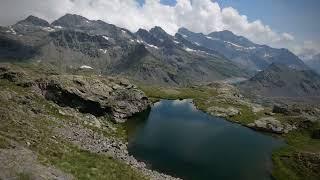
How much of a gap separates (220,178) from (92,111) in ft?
174

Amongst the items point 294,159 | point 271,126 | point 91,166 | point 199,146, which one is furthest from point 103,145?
point 271,126

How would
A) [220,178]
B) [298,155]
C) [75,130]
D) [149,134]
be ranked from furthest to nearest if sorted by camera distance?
[149,134] < [298,155] < [75,130] < [220,178]

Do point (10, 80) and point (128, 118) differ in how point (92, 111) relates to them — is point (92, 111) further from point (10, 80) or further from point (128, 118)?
point (10, 80)

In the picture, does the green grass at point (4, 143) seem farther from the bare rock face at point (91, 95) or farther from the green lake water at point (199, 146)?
the bare rock face at point (91, 95)

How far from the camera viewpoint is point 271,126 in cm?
13950

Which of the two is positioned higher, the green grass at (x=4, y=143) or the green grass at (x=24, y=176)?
the green grass at (x=4, y=143)

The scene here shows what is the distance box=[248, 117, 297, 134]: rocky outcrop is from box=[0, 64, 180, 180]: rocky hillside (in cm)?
4631

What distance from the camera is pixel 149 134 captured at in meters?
113

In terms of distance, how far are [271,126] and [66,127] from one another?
3317 inches

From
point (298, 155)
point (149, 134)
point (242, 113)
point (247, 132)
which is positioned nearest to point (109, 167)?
point (149, 134)

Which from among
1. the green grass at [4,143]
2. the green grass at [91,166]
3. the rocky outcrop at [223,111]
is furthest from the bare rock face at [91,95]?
the green grass at [4,143]

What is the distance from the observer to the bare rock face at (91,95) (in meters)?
113

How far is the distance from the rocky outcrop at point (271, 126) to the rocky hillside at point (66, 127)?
152ft

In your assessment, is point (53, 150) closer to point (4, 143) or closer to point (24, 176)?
point (4, 143)
